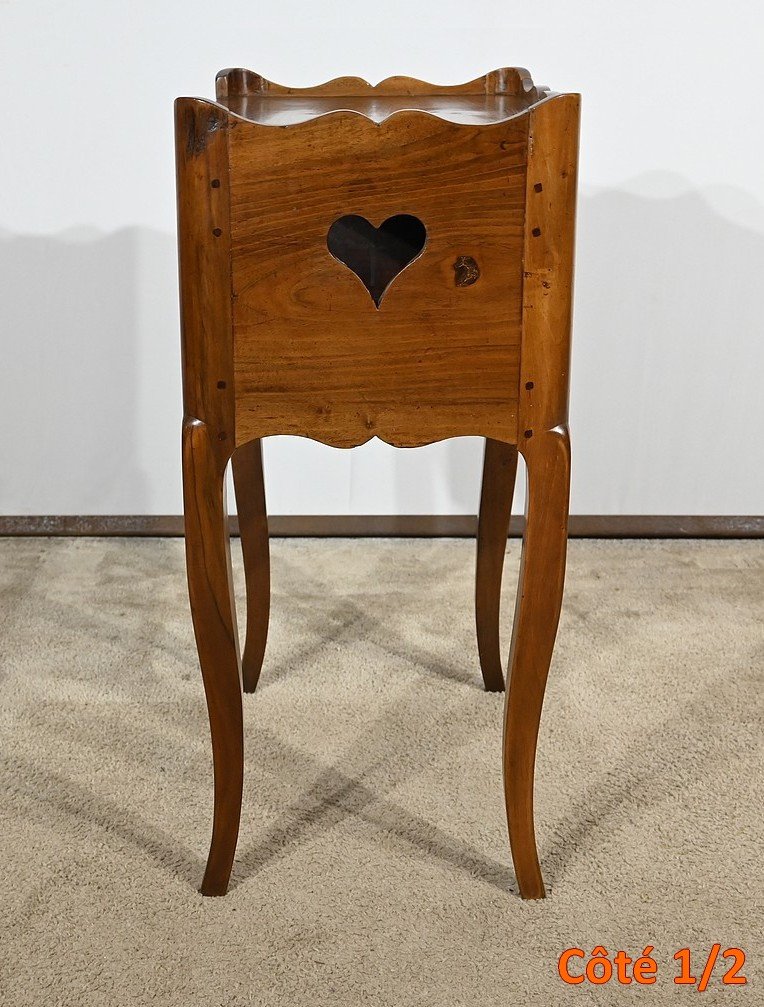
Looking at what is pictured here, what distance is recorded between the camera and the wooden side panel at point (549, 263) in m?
0.88

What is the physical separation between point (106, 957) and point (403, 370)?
580 millimetres

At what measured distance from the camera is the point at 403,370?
3.08 ft

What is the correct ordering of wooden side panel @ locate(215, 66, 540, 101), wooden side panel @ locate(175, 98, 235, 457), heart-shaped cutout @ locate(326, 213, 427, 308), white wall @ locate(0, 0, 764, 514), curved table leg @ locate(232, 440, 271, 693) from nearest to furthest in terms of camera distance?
1. wooden side panel @ locate(175, 98, 235, 457)
2. heart-shaped cutout @ locate(326, 213, 427, 308)
3. wooden side panel @ locate(215, 66, 540, 101)
4. curved table leg @ locate(232, 440, 271, 693)
5. white wall @ locate(0, 0, 764, 514)

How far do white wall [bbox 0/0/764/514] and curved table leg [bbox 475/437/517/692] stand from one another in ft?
1.76

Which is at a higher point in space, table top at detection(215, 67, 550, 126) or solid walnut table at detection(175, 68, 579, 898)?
table top at detection(215, 67, 550, 126)

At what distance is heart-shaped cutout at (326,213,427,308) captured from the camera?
1.07 m

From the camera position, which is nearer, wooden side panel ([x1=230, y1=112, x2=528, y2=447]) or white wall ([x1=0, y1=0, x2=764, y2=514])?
wooden side panel ([x1=230, y1=112, x2=528, y2=447])

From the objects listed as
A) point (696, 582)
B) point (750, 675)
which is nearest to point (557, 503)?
point (750, 675)

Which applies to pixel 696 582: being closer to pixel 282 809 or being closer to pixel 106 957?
pixel 282 809

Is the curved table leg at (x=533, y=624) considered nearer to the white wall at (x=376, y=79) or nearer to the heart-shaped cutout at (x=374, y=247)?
the heart-shaped cutout at (x=374, y=247)

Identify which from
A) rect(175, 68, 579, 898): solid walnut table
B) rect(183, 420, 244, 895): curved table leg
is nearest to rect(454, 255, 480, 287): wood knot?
rect(175, 68, 579, 898): solid walnut table

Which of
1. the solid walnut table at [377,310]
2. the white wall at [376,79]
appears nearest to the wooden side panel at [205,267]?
the solid walnut table at [377,310]

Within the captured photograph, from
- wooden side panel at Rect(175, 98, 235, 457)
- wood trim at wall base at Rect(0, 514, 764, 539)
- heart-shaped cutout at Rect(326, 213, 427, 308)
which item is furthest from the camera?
wood trim at wall base at Rect(0, 514, 764, 539)

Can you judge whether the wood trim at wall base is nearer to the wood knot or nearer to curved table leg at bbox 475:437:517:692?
curved table leg at bbox 475:437:517:692
